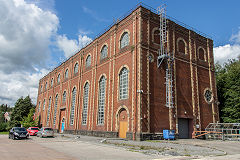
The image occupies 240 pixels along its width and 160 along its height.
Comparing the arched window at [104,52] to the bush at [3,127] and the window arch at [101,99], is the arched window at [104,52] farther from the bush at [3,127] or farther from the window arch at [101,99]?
the bush at [3,127]

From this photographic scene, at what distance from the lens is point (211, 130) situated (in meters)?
23.9

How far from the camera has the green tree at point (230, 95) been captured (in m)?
25.7

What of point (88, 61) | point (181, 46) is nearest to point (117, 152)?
point (181, 46)

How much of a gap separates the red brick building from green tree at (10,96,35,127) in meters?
26.0

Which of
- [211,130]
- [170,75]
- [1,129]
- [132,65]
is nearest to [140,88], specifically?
[132,65]

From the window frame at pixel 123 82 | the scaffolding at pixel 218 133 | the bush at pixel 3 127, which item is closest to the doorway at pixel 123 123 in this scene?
the window frame at pixel 123 82

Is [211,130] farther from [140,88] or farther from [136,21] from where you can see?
[136,21]

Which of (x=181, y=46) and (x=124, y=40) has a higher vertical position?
(x=124, y=40)

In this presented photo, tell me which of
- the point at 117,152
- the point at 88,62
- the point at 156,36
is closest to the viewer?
the point at 117,152

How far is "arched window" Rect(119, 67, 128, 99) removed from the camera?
2212 centimetres

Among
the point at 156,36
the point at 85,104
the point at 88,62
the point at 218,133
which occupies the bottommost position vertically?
the point at 218,133

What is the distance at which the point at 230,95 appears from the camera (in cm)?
2648

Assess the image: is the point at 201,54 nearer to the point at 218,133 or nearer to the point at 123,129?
the point at 218,133

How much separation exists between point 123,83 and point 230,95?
1505 centimetres
